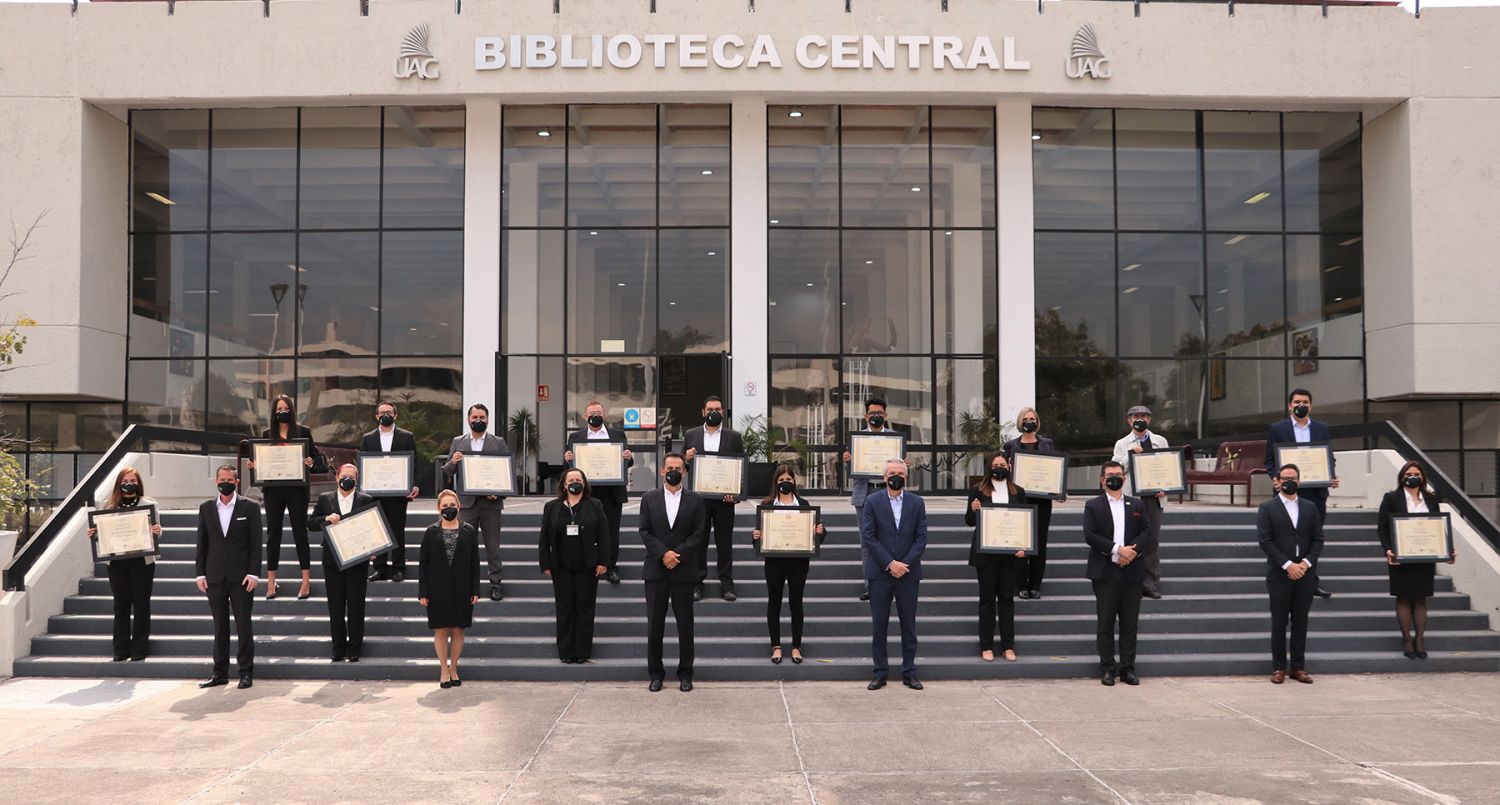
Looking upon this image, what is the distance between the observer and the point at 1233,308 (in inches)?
835

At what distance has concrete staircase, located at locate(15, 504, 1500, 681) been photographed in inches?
437

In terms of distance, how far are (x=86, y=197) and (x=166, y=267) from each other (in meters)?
1.85

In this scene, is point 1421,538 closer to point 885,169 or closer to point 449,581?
point 449,581

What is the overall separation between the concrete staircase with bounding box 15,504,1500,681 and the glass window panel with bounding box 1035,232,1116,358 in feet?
24.6

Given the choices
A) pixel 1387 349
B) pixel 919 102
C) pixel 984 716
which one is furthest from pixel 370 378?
pixel 1387 349

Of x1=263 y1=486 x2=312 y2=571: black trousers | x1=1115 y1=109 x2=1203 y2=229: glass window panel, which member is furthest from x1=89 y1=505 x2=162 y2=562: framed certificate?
x1=1115 y1=109 x2=1203 y2=229: glass window panel

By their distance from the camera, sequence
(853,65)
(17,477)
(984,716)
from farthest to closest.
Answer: (853,65) < (17,477) < (984,716)

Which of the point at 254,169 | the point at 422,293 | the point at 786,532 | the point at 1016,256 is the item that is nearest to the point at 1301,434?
the point at 786,532

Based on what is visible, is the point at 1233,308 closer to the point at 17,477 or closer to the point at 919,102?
the point at 919,102

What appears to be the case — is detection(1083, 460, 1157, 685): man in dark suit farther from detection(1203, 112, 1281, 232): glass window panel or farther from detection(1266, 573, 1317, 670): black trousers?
detection(1203, 112, 1281, 232): glass window panel

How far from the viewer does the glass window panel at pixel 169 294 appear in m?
20.8

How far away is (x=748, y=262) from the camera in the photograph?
20.3 meters

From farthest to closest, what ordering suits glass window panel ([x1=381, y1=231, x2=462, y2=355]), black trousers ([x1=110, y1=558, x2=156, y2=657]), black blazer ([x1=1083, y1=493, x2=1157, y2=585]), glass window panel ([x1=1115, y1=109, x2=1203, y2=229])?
1. glass window panel ([x1=1115, y1=109, x2=1203, y2=229])
2. glass window panel ([x1=381, y1=231, x2=462, y2=355])
3. black trousers ([x1=110, y1=558, x2=156, y2=657])
4. black blazer ([x1=1083, y1=493, x2=1157, y2=585])

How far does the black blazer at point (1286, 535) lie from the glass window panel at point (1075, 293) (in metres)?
9.89
